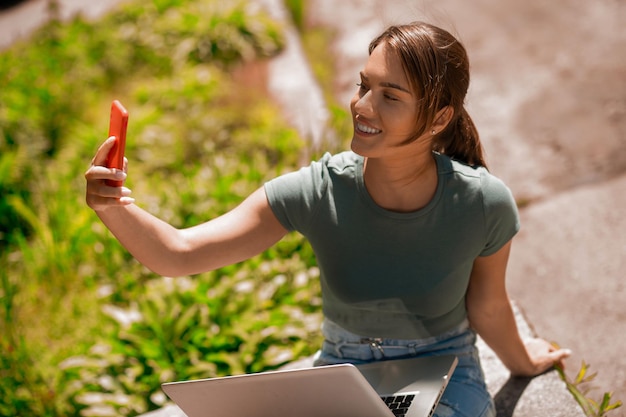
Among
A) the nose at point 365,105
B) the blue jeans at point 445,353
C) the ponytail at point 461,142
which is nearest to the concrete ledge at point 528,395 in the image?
the blue jeans at point 445,353

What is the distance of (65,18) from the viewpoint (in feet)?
24.6

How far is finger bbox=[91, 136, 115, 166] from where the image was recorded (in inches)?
73.4

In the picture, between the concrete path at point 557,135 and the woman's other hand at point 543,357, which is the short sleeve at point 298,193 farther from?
the woman's other hand at point 543,357

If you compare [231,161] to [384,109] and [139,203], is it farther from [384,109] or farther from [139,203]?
[384,109]

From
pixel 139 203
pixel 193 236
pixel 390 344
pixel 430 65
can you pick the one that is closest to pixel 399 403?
pixel 390 344

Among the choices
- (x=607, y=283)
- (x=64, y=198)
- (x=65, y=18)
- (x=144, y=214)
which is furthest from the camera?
(x=65, y=18)

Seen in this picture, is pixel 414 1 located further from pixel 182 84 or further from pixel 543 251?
pixel 543 251

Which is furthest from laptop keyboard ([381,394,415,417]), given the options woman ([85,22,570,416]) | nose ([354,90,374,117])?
nose ([354,90,374,117])

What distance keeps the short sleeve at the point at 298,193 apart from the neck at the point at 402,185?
14cm

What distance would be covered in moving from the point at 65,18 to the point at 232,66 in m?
2.33

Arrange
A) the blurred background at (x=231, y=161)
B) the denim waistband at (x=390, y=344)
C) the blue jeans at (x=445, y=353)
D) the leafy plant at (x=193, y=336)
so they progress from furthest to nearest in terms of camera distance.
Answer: the blurred background at (x=231, y=161) → the leafy plant at (x=193, y=336) → the denim waistband at (x=390, y=344) → the blue jeans at (x=445, y=353)

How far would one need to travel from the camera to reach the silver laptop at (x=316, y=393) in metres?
1.83

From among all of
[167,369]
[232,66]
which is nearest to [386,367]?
[167,369]

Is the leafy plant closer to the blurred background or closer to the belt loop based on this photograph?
the blurred background
